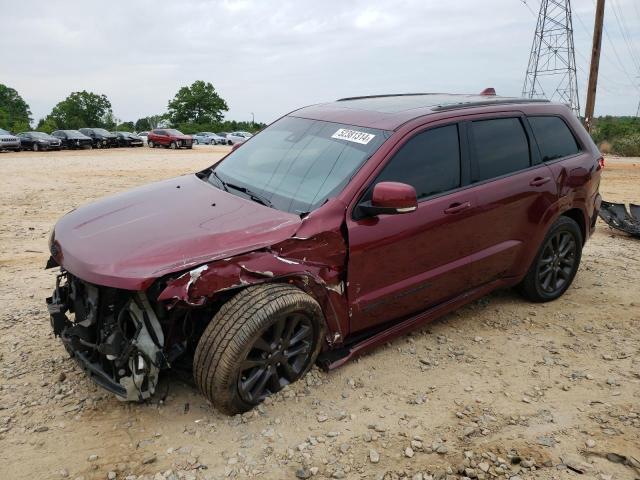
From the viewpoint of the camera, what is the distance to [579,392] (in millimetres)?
3352

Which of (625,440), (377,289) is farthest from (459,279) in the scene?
(625,440)

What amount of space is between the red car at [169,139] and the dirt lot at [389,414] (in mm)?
30143

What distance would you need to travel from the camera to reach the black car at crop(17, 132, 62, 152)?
1073 inches

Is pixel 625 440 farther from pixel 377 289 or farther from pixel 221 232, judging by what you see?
pixel 221 232

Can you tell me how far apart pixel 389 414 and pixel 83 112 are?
80.1m

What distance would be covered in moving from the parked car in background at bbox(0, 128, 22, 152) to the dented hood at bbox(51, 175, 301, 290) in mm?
26465

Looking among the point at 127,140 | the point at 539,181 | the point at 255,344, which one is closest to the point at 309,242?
the point at 255,344

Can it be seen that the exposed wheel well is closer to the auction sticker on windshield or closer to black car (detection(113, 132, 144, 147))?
the auction sticker on windshield

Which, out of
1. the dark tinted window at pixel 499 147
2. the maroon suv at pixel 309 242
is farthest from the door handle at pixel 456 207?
the dark tinted window at pixel 499 147

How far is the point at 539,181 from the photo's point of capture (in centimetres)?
418

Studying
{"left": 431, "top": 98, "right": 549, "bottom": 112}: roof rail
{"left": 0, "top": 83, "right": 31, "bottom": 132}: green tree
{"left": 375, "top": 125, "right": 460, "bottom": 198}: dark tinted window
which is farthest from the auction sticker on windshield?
{"left": 0, "top": 83, "right": 31, "bottom": 132}: green tree


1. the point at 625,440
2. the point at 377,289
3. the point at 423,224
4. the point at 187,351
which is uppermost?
the point at 423,224

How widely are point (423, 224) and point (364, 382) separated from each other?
111 cm

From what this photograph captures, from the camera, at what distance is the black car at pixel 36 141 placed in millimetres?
27266
